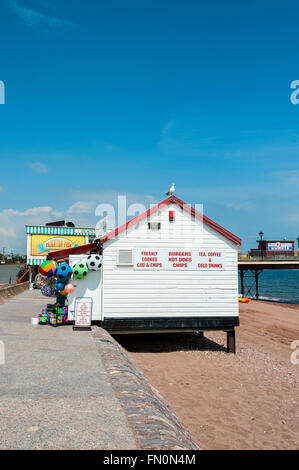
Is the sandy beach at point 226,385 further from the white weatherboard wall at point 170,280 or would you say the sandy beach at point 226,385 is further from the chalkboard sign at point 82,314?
the chalkboard sign at point 82,314

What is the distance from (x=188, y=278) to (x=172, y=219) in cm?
218

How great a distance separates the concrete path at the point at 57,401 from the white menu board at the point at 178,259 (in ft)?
13.9

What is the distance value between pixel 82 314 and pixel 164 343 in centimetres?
503

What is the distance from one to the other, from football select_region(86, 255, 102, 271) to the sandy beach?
11.4 ft

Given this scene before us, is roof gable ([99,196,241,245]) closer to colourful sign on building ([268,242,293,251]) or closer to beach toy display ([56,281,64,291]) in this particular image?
beach toy display ([56,281,64,291])

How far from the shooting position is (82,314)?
1203 cm

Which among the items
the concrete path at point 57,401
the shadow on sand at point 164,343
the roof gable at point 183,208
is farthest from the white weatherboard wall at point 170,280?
the concrete path at point 57,401

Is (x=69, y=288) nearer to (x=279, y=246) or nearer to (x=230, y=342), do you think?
(x=230, y=342)

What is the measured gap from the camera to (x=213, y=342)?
54.7 ft

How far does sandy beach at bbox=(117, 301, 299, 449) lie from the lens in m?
7.26

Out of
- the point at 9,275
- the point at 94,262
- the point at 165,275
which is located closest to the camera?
the point at 94,262

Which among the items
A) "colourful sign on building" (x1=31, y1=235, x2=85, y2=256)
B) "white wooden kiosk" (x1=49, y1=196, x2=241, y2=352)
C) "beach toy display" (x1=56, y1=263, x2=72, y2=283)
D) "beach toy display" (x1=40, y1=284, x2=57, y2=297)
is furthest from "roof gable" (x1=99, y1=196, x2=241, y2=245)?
"colourful sign on building" (x1=31, y1=235, x2=85, y2=256)

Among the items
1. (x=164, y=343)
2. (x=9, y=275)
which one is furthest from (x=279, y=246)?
(x=9, y=275)
